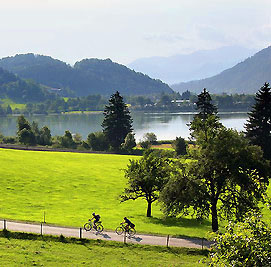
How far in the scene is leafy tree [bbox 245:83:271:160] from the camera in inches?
2697

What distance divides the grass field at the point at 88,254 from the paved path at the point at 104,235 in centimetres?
104

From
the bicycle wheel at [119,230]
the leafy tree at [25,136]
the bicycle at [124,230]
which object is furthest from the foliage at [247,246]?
the leafy tree at [25,136]

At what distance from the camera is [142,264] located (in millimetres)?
25625

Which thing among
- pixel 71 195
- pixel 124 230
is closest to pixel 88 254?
pixel 124 230

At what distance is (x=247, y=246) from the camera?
14.4 meters

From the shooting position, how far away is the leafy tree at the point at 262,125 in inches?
2697

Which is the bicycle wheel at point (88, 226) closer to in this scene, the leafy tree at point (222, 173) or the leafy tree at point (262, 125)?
the leafy tree at point (222, 173)

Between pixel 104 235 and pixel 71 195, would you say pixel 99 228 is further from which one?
pixel 71 195

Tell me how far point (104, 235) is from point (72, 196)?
15.6 m

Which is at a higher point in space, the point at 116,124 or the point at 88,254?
the point at 116,124

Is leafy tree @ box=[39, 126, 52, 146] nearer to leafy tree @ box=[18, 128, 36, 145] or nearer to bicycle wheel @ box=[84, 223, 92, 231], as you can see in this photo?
leafy tree @ box=[18, 128, 36, 145]

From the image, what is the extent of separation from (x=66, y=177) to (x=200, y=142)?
28.3 m

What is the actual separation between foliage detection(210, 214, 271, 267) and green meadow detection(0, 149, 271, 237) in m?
18.0

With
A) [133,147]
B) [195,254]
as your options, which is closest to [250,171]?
[195,254]
